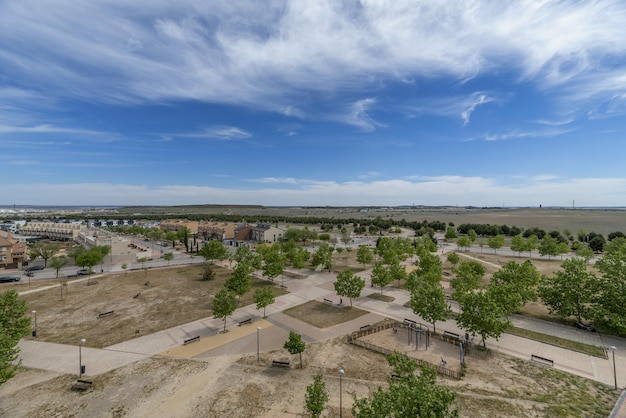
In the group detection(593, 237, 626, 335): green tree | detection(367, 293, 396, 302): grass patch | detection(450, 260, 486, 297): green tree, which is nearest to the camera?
detection(593, 237, 626, 335): green tree

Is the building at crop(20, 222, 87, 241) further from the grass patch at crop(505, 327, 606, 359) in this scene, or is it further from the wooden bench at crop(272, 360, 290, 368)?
the grass patch at crop(505, 327, 606, 359)

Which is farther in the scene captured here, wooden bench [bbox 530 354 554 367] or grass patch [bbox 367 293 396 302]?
grass patch [bbox 367 293 396 302]

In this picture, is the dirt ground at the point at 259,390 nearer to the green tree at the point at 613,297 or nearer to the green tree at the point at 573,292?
the green tree at the point at 613,297

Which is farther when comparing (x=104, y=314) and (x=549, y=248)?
(x=549, y=248)

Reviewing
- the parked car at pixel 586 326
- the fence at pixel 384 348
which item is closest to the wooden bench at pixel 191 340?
the fence at pixel 384 348

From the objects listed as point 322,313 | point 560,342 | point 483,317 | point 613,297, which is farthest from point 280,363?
point 613,297

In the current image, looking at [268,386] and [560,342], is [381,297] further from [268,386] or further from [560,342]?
[268,386]

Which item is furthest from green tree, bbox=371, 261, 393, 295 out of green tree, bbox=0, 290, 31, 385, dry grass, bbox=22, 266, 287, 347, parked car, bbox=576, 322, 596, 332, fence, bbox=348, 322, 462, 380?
green tree, bbox=0, 290, 31, 385
